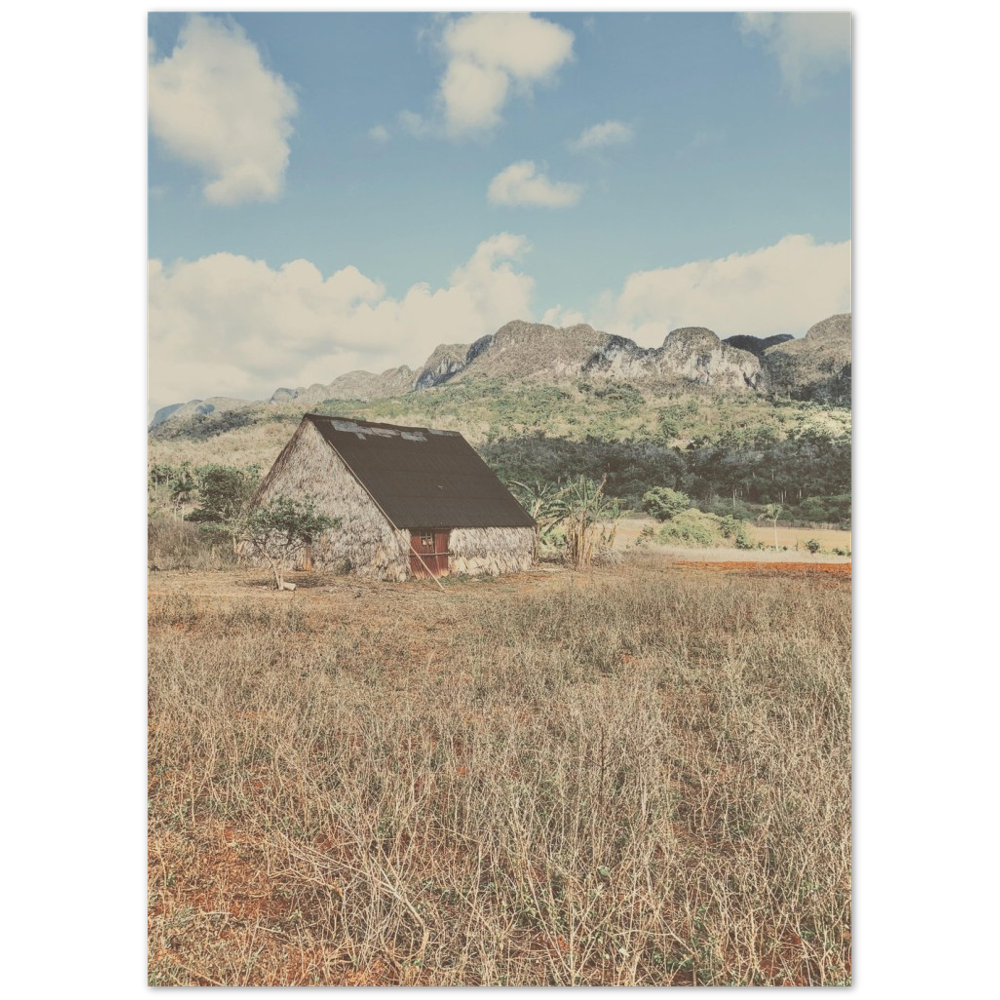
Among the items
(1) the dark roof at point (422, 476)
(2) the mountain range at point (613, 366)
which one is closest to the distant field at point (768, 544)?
(1) the dark roof at point (422, 476)

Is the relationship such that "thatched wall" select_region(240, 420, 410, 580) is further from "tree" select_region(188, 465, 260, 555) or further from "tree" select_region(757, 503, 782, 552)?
"tree" select_region(757, 503, 782, 552)

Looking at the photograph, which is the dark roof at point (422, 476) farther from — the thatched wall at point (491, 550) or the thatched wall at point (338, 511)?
the thatched wall at point (338, 511)

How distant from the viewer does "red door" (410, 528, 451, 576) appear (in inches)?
752

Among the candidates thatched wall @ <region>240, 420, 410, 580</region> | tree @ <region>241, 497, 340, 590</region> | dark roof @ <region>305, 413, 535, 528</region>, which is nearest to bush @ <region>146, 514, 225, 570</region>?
thatched wall @ <region>240, 420, 410, 580</region>

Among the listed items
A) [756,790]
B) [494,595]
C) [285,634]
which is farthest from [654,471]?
[756,790]

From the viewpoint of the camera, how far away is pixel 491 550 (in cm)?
2144

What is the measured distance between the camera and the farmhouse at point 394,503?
63.0 feet

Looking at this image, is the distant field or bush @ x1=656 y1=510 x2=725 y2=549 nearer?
the distant field

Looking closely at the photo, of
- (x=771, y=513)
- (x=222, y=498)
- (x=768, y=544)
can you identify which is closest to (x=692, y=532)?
(x=768, y=544)

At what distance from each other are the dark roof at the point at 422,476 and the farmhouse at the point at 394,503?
4 centimetres

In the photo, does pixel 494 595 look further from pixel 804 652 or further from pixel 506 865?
pixel 506 865

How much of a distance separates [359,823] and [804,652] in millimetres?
6484

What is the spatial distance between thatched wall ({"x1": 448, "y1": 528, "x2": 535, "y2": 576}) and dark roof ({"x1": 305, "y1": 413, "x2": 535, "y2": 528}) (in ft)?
0.80

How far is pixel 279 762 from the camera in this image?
5922 millimetres
